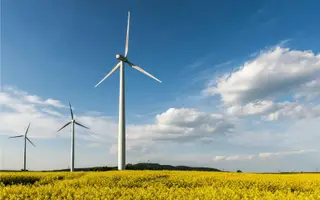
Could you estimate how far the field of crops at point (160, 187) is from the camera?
1491 centimetres

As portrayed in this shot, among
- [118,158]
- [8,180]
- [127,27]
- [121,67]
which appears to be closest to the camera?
[8,180]

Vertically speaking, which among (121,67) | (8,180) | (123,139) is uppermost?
(121,67)

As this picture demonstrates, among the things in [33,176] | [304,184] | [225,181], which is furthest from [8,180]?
[304,184]

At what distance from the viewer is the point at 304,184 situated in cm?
2480

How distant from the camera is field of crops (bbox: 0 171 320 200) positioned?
48.9ft

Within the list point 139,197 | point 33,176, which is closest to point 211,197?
point 139,197

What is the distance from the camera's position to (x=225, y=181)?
24.5m

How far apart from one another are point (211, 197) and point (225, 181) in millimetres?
10504

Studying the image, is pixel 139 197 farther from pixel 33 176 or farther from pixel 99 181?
pixel 33 176

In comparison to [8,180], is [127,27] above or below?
above

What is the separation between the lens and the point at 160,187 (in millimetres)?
19672

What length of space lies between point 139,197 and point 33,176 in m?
21.1

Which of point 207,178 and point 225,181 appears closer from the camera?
point 225,181

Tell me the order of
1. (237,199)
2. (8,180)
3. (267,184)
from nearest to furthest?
(237,199), (267,184), (8,180)
